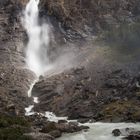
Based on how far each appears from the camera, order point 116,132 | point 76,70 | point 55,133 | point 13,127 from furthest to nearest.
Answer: point 76,70, point 13,127, point 55,133, point 116,132

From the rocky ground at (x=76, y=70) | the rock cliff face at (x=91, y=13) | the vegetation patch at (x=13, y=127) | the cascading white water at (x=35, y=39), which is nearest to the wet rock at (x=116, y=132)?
the rocky ground at (x=76, y=70)

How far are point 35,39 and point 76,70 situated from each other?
26.6 meters

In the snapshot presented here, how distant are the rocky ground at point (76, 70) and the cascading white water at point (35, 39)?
173cm

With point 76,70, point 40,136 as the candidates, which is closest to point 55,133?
point 40,136

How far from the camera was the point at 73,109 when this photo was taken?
248ft

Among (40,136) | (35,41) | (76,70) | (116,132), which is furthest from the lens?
(35,41)

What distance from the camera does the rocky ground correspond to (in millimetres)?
69500

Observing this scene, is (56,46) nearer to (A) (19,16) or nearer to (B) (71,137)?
(A) (19,16)

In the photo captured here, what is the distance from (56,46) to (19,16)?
14.4 m

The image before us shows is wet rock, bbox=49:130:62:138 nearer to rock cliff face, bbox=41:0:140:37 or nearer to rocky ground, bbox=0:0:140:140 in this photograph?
rocky ground, bbox=0:0:140:140

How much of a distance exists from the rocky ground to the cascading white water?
173cm

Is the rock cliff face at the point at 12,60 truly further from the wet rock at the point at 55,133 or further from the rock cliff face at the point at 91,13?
the wet rock at the point at 55,133

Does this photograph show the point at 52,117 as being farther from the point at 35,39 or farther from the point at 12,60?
the point at 35,39

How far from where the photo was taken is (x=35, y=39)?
116 metres
